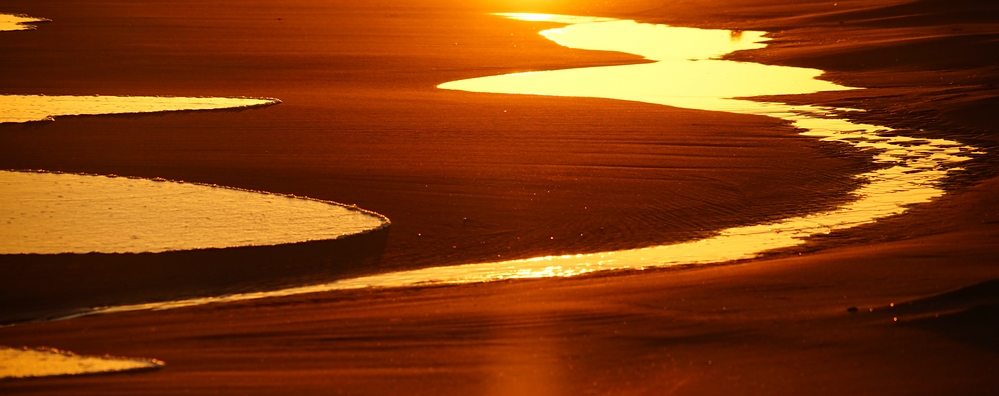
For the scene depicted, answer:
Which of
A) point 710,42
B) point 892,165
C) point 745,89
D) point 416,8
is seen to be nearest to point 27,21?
point 416,8

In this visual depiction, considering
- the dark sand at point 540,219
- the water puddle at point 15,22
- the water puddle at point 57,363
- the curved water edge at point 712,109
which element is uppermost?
the water puddle at point 15,22

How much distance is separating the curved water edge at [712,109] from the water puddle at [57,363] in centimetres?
83

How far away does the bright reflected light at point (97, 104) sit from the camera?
13742 mm

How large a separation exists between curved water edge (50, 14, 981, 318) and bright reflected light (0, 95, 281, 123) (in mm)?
3561

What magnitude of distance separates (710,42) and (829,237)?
16071 millimetres

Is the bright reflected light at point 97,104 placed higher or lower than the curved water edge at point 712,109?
higher

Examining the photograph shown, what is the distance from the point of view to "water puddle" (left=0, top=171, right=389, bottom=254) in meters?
8.37

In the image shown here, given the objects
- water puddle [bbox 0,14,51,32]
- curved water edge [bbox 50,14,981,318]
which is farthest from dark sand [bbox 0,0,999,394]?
water puddle [bbox 0,14,51,32]

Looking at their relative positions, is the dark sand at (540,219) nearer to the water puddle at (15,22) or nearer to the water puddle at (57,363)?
the water puddle at (57,363)

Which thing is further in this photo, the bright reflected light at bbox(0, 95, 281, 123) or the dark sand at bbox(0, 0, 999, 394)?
the bright reflected light at bbox(0, 95, 281, 123)

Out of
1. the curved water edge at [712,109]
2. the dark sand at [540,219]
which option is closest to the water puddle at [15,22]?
the dark sand at [540,219]

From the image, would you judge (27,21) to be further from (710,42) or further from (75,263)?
(75,263)

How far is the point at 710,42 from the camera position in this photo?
24.1 meters

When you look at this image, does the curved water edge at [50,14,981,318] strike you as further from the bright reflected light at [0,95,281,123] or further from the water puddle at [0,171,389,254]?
the bright reflected light at [0,95,281,123]
